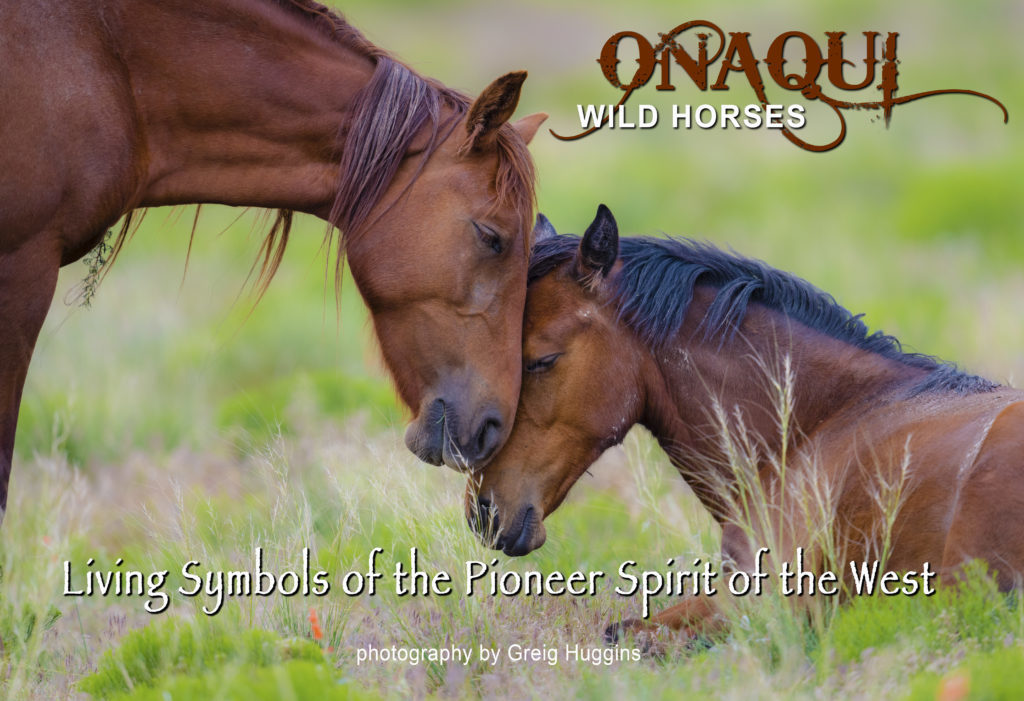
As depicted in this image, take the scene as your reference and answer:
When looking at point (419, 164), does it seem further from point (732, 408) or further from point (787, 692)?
point (787, 692)

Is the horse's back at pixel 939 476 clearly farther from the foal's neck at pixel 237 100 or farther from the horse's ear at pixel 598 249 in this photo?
the foal's neck at pixel 237 100

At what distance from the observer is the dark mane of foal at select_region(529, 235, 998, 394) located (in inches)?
174

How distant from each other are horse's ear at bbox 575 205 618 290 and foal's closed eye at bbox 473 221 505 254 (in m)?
0.43

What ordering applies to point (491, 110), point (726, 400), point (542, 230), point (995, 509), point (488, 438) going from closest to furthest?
point (995, 509) < point (491, 110) < point (488, 438) < point (726, 400) < point (542, 230)

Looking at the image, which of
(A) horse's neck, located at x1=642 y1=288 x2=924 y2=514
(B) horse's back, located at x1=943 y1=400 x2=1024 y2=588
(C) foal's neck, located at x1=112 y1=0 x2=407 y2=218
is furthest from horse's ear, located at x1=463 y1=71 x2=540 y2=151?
(B) horse's back, located at x1=943 y1=400 x2=1024 y2=588

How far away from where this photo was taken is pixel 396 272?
394cm

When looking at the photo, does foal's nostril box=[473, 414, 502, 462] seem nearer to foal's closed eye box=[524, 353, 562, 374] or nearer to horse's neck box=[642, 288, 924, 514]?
foal's closed eye box=[524, 353, 562, 374]

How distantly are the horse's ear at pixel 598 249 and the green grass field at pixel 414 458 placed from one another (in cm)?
90

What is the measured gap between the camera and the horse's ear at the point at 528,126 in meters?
4.30

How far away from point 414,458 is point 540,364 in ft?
3.93

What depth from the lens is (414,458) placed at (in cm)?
523

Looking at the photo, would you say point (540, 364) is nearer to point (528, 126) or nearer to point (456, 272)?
point (456, 272)

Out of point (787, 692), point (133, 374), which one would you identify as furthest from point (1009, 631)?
point (133, 374)

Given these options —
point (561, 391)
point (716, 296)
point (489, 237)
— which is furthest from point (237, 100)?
point (716, 296)
